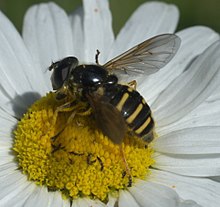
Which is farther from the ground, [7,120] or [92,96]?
[92,96]

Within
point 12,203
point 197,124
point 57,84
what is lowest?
point 197,124

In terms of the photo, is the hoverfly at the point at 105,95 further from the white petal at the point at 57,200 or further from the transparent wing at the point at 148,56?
the white petal at the point at 57,200

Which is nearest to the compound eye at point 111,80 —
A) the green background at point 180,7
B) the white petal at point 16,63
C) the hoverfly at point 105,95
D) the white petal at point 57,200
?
the hoverfly at point 105,95

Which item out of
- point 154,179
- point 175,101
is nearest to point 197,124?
point 175,101

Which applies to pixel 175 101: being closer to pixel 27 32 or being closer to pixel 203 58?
pixel 203 58

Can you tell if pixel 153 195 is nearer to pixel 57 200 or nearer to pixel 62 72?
pixel 57 200

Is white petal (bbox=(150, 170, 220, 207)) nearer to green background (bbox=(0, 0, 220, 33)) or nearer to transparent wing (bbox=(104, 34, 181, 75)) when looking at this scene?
transparent wing (bbox=(104, 34, 181, 75))

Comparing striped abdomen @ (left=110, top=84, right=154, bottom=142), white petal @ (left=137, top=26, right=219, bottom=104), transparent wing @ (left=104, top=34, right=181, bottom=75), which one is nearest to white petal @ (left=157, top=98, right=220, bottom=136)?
white petal @ (left=137, top=26, right=219, bottom=104)
